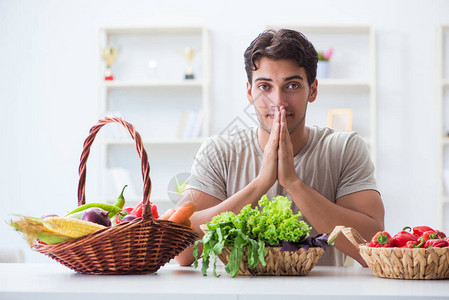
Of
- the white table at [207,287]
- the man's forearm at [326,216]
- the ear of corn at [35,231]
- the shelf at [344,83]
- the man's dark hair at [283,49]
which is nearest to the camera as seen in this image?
the white table at [207,287]

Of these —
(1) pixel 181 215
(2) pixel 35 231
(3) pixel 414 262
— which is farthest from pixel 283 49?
(2) pixel 35 231

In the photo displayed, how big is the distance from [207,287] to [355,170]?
1.06 m

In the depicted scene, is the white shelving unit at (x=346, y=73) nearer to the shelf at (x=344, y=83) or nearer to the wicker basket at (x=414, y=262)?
the shelf at (x=344, y=83)

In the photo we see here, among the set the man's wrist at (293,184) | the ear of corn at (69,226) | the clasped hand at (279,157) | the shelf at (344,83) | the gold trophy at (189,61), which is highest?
the gold trophy at (189,61)

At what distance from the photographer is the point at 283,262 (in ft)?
4.23

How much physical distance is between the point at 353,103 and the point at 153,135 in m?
1.42

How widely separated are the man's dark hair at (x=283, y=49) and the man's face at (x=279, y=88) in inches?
0.6

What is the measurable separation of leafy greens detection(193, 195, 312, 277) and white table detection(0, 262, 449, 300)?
1.8 inches

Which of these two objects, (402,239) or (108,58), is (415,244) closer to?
(402,239)

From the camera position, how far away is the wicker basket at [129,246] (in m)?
1.24

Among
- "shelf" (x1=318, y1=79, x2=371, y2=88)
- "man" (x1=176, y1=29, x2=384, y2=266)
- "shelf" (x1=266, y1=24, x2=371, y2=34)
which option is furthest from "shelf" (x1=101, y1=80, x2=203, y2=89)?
"man" (x1=176, y1=29, x2=384, y2=266)

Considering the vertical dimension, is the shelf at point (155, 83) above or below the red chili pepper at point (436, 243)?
above

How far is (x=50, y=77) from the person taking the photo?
4395mm

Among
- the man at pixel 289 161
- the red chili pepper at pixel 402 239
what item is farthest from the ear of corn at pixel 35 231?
the red chili pepper at pixel 402 239
